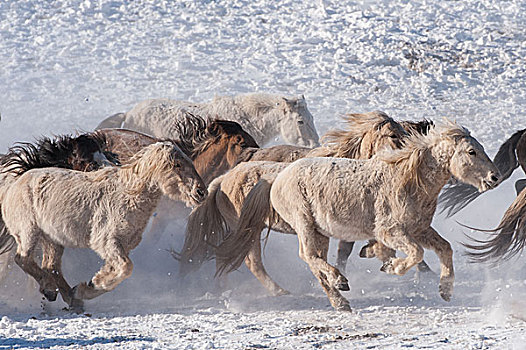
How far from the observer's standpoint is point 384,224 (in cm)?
587

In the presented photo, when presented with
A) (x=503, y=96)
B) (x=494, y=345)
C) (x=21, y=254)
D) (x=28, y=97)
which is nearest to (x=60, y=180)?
(x=21, y=254)

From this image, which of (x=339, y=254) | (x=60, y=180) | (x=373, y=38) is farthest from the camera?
(x=373, y=38)

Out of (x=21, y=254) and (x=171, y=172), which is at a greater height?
(x=171, y=172)

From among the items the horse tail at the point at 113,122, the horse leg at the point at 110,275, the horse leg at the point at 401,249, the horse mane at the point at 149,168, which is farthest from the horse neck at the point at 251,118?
the horse leg at the point at 401,249

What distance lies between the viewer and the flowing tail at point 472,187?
766 cm

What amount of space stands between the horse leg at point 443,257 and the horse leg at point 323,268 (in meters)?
0.67

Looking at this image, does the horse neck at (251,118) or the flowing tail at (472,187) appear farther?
the horse neck at (251,118)

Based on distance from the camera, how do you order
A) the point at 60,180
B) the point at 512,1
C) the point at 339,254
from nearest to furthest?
the point at 60,180, the point at 339,254, the point at 512,1

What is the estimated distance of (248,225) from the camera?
6465mm

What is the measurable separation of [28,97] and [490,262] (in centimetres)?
897

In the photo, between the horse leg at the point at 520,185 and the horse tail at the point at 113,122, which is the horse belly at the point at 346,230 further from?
the horse tail at the point at 113,122

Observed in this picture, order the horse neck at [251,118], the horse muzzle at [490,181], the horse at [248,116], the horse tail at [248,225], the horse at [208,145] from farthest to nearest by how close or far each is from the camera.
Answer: the horse neck at [251,118], the horse at [248,116], the horse at [208,145], the horse tail at [248,225], the horse muzzle at [490,181]

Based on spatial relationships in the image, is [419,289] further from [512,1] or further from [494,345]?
[512,1]

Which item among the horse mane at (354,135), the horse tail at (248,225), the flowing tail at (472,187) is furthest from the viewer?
the flowing tail at (472,187)
